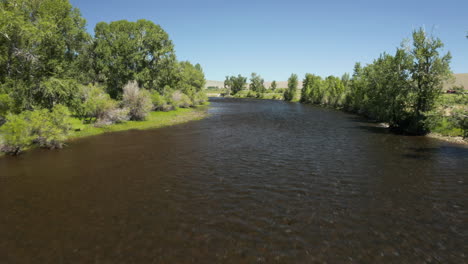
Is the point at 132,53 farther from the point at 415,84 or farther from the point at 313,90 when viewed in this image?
the point at 313,90

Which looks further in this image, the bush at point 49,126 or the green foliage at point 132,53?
the green foliage at point 132,53

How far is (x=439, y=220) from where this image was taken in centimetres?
1358

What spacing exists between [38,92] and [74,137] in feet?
22.3

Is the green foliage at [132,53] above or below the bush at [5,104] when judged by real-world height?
above

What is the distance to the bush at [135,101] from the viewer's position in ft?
154

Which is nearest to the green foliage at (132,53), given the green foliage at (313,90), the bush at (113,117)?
the bush at (113,117)

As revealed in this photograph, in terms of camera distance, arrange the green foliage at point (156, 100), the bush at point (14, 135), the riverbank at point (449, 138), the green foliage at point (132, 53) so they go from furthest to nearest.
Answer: the green foliage at point (156, 100) < the green foliage at point (132, 53) < the riverbank at point (449, 138) < the bush at point (14, 135)

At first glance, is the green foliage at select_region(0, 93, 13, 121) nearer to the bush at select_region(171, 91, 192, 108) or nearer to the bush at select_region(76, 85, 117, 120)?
the bush at select_region(76, 85, 117, 120)

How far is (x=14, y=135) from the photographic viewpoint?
24.0m

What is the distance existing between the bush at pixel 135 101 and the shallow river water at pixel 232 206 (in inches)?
812

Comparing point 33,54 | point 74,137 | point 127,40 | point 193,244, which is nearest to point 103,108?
point 74,137

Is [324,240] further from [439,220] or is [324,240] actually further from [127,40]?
[127,40]

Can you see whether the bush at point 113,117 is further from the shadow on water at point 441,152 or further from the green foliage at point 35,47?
the shadow on water at point 441,152

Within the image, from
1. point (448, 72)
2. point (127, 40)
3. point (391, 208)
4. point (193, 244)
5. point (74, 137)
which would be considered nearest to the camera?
point (193, 244)
